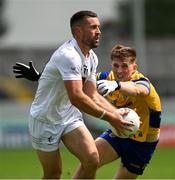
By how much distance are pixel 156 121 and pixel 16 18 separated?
37819mm

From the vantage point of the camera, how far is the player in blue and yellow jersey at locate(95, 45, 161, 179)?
12297 mm

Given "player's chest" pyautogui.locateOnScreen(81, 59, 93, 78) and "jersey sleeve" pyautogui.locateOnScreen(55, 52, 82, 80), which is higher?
"jersey sleeve" pyautogui.locateOnScreen(55, 52, 82, 80)

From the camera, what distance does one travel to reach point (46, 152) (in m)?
11.9

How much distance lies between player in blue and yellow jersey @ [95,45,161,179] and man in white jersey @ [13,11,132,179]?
535 millimetres

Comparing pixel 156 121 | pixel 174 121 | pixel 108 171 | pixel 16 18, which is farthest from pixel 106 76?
pixel 16 18

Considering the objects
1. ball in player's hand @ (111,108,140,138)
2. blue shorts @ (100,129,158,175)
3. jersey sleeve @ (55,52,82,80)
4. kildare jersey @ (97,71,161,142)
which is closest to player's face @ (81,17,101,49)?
jersey sleeve @ (55,52,82,80)

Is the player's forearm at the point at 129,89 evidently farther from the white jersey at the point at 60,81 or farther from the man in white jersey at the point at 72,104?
the white jersey at the point at 60,81

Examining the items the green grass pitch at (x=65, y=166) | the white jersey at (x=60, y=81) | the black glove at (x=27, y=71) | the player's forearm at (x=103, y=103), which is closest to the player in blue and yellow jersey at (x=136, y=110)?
the player's forearm at (x=103, y=103)

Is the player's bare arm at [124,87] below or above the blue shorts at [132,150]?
above

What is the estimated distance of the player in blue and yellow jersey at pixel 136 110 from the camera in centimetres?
1230

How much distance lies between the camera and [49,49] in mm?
54094

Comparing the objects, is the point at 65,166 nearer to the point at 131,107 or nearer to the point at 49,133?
the point at 131,107

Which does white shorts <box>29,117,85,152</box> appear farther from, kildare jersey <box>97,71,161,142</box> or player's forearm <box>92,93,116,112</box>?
kildare jersey <box>97,71,161,142</box>

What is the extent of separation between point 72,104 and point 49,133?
2.30ft
